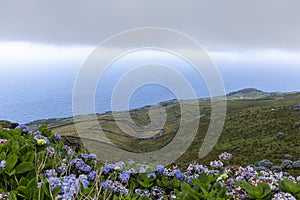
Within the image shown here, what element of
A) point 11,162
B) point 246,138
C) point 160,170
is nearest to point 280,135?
point 246,138

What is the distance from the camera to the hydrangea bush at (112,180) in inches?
148

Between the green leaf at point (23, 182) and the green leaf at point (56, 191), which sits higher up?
the green leaf at point (23, 182)

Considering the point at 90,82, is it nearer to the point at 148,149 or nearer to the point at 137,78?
the point at 137,78

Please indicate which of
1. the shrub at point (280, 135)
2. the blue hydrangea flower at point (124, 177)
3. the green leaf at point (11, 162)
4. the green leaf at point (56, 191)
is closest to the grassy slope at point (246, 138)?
the shrub at point (280, 135)

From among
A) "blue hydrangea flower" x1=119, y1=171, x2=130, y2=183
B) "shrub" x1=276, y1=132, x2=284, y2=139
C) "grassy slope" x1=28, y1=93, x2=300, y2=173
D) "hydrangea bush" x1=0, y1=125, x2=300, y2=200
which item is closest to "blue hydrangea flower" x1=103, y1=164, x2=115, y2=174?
"hydrangea bush" x1=0, y1=125, x2=300, y2=200

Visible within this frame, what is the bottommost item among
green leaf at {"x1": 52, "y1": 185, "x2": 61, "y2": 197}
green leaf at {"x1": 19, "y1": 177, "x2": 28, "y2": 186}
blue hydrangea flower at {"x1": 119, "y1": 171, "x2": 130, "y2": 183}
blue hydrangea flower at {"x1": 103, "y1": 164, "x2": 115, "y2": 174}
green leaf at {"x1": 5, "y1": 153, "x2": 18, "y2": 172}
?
blue hydrangea flower at {"x1": 119, "y1": 171, "x2": 130, "y2": 183}

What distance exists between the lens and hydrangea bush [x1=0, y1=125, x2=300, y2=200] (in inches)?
148

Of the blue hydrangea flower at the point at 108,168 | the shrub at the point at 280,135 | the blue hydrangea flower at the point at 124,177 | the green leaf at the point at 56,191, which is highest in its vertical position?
the blue hydrangea flower at the point at 108,168

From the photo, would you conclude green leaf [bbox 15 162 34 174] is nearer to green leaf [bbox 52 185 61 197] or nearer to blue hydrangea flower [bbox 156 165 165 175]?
green leaf [bbox 52 185 61 197]

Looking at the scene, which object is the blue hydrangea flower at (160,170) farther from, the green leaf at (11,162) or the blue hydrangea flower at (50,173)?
the green leaf at (11,162)

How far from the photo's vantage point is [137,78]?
9734 mm

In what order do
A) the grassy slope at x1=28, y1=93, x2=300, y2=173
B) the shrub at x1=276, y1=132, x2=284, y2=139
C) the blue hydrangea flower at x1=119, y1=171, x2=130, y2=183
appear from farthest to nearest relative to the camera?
the shrub at x1=276, y1=132, x2=284, y2=139
the grassy slope at x1=28, y1=93, x2=300, y2=173
the blue hydrangea flower at x1=119, y1=171, x2=130, y2=183

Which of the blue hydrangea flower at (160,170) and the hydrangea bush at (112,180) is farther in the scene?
the blue hydrangea flower at (160,170)

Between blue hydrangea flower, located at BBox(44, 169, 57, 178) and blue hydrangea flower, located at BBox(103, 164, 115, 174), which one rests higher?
blue hydrangea flower, located at BBox(44, 169, 57, 178)
